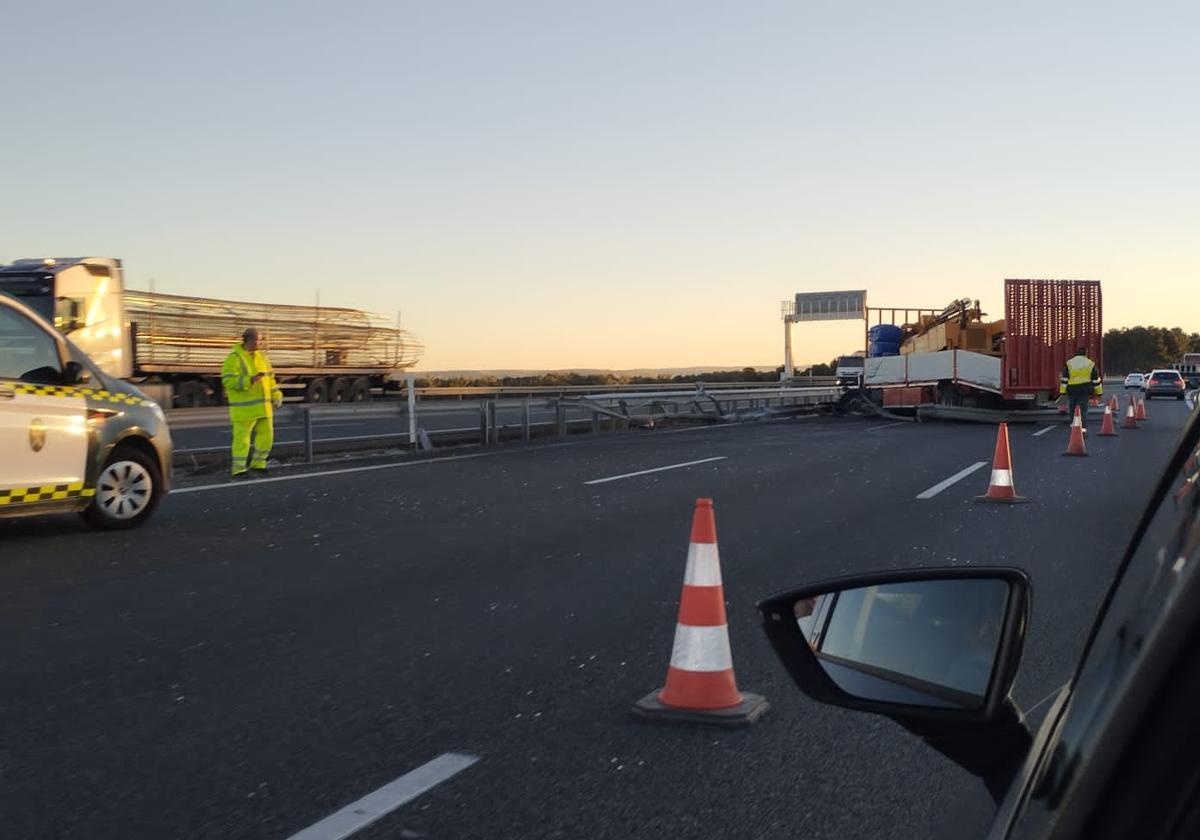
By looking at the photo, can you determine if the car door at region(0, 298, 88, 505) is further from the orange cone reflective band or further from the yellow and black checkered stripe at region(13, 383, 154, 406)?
the orange cone reflective band

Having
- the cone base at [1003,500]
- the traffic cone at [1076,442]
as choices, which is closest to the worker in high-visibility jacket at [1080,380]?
the traffic cone at [1076,442]

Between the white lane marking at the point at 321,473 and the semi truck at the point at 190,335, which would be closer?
the white lane marking at the point at 321,473

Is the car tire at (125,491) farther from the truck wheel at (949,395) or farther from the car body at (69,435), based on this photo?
the truck wheel at (949,395)

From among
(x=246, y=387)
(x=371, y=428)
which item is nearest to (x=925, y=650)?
(x=246, y=387)

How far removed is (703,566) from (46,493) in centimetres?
634

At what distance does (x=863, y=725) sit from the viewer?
A: 5.00 meters

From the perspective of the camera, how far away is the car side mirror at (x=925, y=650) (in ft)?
5.22

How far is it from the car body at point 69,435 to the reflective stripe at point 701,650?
6.22 m

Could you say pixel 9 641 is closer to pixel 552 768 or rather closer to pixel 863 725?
pixel 552 768

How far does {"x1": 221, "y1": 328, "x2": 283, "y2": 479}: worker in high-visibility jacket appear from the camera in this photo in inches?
614

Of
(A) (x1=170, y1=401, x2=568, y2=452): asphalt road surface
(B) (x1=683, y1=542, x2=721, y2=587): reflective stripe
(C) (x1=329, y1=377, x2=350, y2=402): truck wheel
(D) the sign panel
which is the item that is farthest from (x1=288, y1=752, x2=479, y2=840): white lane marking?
(D) the sign panel

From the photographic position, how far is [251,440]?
16.0 meters

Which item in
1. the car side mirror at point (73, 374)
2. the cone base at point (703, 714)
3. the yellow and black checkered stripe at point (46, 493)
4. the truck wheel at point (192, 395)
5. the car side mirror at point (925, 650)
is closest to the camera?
the car side mirror at point (925, 650)

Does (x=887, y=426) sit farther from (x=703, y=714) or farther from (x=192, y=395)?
(x=703, y=714)
